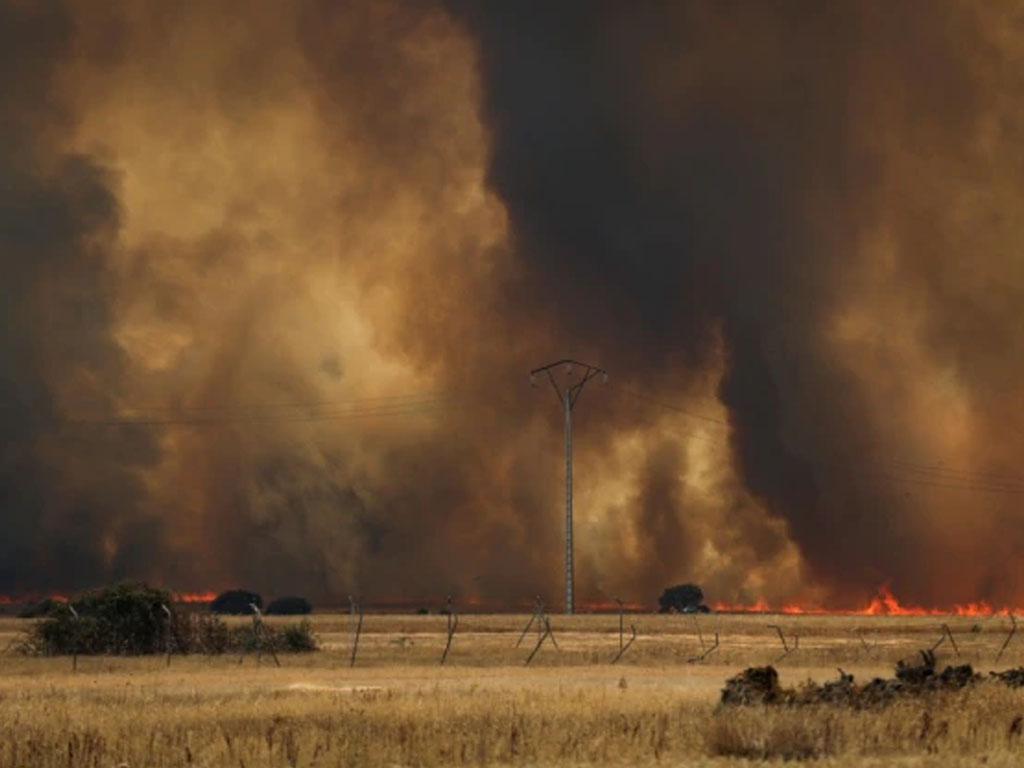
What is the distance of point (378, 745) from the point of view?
32.7 metres

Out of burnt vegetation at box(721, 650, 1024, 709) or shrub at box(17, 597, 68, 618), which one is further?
shrub at box(17, 597, 68, 618)

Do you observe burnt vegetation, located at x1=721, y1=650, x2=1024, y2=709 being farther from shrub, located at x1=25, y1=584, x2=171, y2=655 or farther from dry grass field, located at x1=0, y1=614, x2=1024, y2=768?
shrub, located at x1=25, y1=584, x2=171, y2=655

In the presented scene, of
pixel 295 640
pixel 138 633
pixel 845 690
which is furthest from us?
pixel 138 633

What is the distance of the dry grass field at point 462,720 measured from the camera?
31219 mm

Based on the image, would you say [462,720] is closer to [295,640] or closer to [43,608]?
[295,640]

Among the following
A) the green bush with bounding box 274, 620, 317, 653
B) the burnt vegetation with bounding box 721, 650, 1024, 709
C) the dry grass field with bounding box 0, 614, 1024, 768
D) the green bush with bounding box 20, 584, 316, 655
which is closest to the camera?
the dry grass field with bounding box 0, 614, 1024, 768

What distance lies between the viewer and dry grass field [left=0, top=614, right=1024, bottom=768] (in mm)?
31219

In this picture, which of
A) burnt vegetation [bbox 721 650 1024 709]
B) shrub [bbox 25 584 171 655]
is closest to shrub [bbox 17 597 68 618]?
shrub [bbox 25 584 171 655]

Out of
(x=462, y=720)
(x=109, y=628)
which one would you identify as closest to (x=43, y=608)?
(x=109, y=628)

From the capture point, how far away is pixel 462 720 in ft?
123

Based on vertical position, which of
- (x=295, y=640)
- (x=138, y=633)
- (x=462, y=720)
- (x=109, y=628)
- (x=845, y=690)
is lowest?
(x=462, y=720)

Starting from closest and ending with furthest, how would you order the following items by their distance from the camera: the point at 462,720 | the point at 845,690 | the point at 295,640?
the point at 462,720, the point at 845,690, the point at 295,640

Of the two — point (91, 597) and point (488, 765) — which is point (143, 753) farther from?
point (91, 597)

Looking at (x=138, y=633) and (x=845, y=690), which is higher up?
(x=138, y=633)
